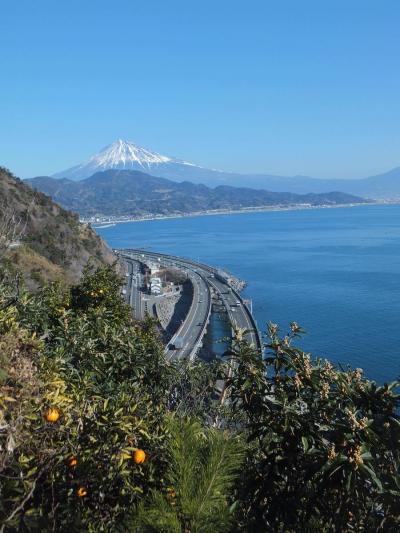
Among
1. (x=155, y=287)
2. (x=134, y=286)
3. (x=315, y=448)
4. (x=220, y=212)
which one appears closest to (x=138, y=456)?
(x=315, y=448)

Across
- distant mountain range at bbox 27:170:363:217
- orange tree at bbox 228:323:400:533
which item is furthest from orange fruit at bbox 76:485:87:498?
distant mountain range at bbox 27:170:363:217

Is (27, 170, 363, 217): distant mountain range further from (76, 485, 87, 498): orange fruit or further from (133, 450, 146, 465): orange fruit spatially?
(76, 485, 87, 498): orange fruit

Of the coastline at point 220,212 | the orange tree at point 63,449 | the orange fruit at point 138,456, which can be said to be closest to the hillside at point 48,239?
the orange tree at point 63,449

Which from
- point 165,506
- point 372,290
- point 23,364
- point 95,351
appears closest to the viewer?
point 165,506

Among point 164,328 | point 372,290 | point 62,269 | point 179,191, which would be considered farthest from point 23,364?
point 179,191

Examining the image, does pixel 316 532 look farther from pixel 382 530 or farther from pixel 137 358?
pixel 137 358

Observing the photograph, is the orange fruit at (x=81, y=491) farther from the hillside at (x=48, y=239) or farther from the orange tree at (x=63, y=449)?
the hillside at (x=48, y=239)

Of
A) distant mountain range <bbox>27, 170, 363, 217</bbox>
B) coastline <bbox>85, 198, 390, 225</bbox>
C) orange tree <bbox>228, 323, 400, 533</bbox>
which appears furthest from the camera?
distant mountain range <bbox>27, 170, 363, 217</bbox>
